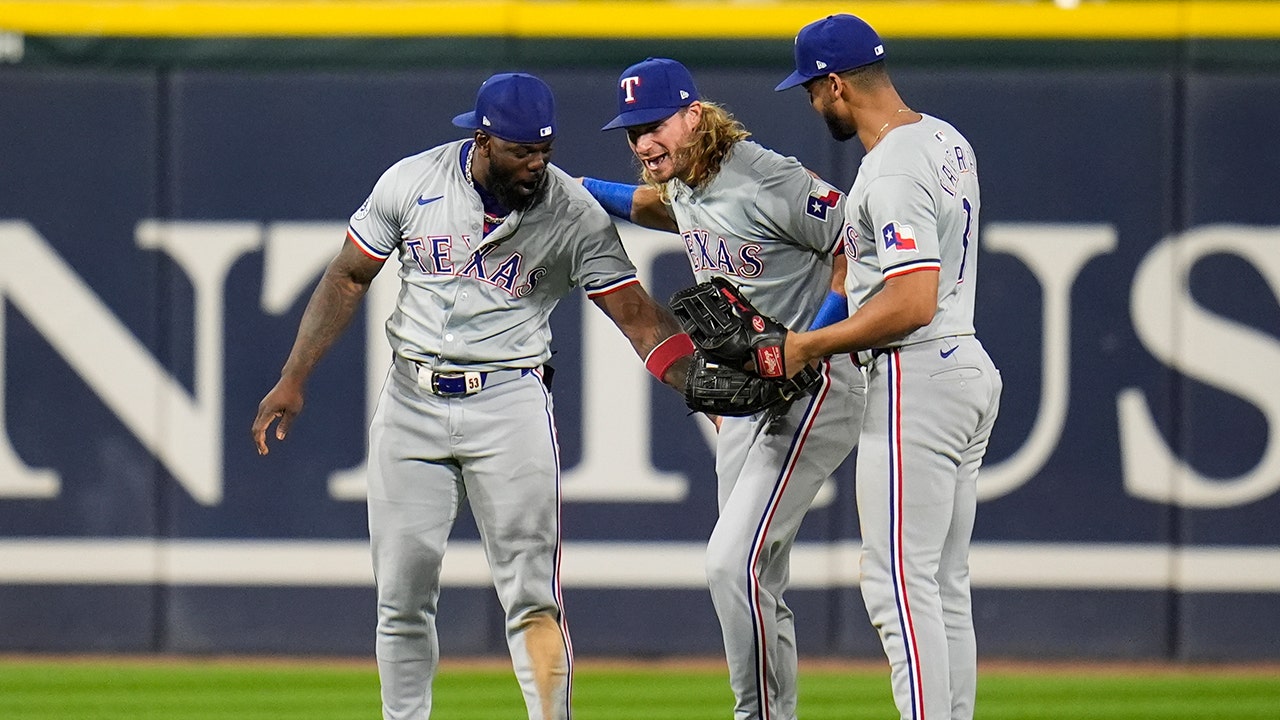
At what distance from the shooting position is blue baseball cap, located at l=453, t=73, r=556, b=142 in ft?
11.9

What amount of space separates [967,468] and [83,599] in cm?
400

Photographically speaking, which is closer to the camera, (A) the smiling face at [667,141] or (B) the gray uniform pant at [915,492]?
(B) the gray uniform pant at [915,492]

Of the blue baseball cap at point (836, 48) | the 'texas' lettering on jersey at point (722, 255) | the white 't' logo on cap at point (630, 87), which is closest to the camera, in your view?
the blue baseball cap at point (836, 48)

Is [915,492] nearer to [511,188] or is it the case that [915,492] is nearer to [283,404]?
[511,188]

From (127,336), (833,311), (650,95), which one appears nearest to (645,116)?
(650,95)

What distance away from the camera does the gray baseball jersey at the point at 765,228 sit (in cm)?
381

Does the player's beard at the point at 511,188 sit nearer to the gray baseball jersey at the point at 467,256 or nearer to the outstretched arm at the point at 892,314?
the gray baseball jersey at the point at 467,256

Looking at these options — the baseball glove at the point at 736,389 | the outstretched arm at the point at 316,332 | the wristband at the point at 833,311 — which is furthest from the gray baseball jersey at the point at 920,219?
the outstretched arm at the point at 316,332

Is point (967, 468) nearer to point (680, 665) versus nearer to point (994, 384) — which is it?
point (994, 384)

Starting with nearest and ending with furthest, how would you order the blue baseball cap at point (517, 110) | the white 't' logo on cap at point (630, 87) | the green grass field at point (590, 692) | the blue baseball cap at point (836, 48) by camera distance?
the blue baseball cap at point (836, 48) < the blue baseball cap at point (517, 110) < the white 't' logo on cap at point (630, 87) < the green grass field at point (590, 692)

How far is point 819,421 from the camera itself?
3846mm

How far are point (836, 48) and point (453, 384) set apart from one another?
4.05 feet

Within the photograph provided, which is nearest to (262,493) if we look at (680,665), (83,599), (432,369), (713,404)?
(83,599)

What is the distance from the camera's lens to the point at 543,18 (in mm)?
6090
